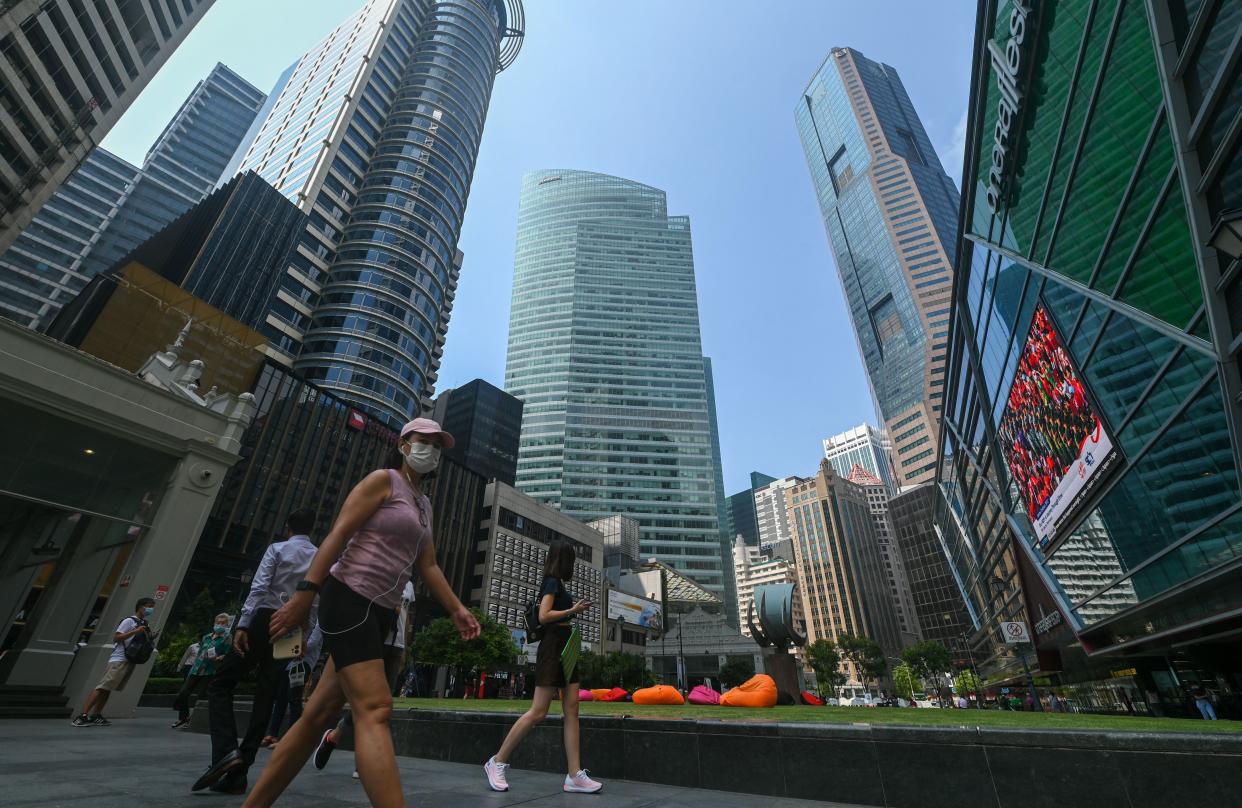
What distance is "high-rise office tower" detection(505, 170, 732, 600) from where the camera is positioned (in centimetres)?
10656

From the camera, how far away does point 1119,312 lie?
14883 mm

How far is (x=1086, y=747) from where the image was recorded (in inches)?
111

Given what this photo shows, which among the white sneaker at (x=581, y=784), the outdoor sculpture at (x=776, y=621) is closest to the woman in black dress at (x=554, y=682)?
the white sneaker at (x=581, y=784)

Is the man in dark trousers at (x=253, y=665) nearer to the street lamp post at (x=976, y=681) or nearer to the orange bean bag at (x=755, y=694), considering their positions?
the orange bean bag at (x=755, y=694)

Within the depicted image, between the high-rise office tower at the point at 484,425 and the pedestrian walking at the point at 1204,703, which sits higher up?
the high-rise office tower at the point at 484,425

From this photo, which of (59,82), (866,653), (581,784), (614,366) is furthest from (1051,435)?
(614,366)

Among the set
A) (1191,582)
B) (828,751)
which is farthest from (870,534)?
(828,751)

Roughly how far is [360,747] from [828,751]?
3093mm

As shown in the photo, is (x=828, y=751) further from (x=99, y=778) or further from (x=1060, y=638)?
(x=1060, y=638)

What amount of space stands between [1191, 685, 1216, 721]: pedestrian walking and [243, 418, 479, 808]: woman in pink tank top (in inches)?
1091

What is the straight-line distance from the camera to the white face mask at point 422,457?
2771 millimetres

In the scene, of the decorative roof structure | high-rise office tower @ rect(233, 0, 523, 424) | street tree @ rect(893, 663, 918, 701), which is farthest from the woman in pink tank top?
the decorative roof structure

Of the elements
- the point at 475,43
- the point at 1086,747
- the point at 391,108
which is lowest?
the point at 1086,747

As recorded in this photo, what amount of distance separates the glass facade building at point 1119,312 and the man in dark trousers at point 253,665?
54.7 feet
